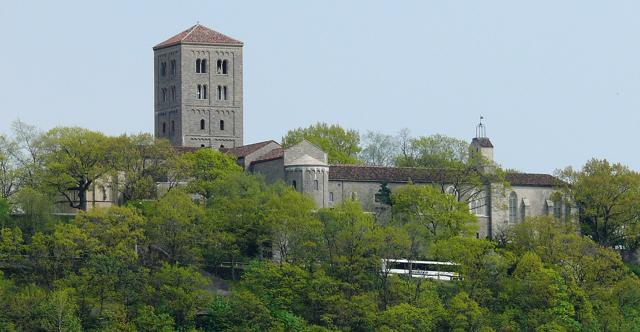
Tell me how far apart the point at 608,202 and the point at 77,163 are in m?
27.6

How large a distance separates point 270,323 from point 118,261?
24.8ft

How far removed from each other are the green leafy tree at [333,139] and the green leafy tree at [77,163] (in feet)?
58.7

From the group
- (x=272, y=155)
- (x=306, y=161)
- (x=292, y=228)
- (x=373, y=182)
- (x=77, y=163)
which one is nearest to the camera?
(x=292, y=228)

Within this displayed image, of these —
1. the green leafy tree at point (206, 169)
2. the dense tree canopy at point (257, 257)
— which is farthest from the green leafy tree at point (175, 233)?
the green leafy tree at point (206, 169)

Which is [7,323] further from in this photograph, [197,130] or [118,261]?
[197,130]

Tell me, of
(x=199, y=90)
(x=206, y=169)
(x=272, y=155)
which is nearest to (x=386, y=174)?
(x=272, y=155)

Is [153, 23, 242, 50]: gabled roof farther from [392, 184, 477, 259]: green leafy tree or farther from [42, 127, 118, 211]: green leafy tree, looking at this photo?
[392, 184, 477, 259]: green leafy tree

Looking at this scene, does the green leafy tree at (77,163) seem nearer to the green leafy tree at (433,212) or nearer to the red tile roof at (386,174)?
the red tile roof at (386,174)

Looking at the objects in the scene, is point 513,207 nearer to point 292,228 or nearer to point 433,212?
point 433,212

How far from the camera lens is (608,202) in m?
124

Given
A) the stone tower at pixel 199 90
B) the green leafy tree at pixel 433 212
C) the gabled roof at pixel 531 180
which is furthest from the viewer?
the stone tower at pixel 199 90

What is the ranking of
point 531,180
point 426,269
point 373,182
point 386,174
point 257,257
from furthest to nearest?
1. point 531,180
2. point 386,174
3. point 373,182
4. point 426,269
5. point 257,257

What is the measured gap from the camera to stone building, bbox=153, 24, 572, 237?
400ft

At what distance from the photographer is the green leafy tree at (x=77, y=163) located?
119188 millimetres
